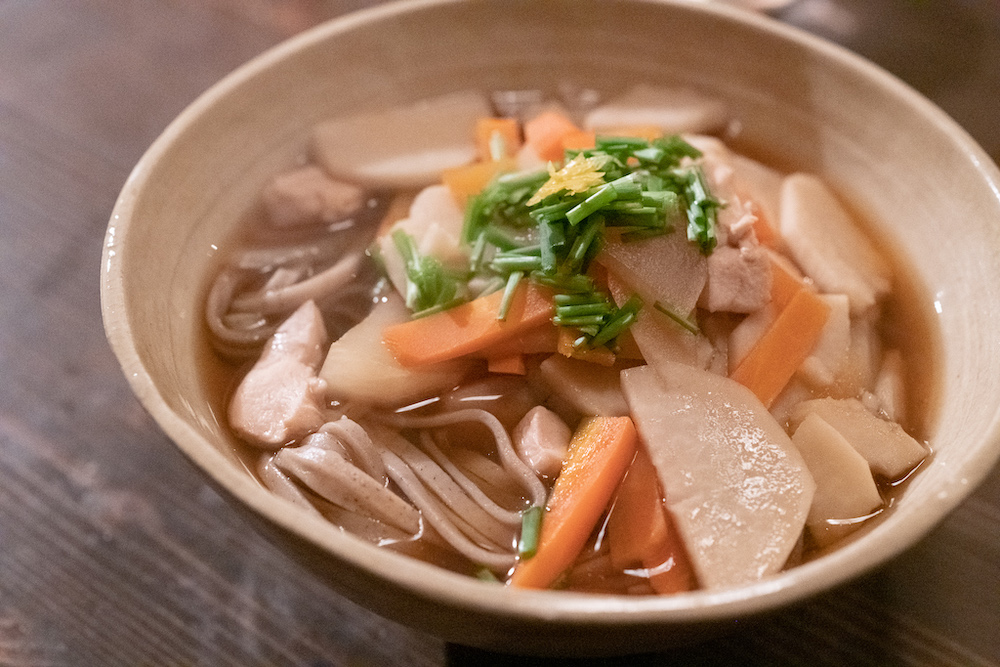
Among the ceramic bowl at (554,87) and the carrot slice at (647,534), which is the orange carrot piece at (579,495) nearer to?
the carrot slice at (647,534)

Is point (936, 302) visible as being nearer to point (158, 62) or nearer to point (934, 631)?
point (934, 631)

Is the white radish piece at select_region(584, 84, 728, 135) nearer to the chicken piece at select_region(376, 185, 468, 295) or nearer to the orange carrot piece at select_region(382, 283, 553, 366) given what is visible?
the chicken piece at select_region(376, 185, 468, 295)

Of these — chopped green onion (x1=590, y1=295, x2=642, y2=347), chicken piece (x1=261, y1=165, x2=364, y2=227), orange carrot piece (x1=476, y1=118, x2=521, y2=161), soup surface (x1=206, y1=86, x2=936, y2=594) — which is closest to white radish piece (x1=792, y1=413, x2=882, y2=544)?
soup surface (x1=206, y1=86, x2=936, y2=594)

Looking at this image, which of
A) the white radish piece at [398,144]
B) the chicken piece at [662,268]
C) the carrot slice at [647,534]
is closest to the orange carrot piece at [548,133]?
the white radish piece at [398,144]

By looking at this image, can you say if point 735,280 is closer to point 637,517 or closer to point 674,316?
point 674,316

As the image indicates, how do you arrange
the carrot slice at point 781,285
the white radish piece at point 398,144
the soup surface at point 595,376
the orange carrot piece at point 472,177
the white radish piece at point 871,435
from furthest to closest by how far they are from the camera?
the white radish piece at point 398,144, the orange carrot piece at point 472,177, the carrot slice at point 781,285, the white radish piece at point 871,435, the soup surface at point 595,376

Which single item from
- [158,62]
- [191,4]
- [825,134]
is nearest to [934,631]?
[825,134]
